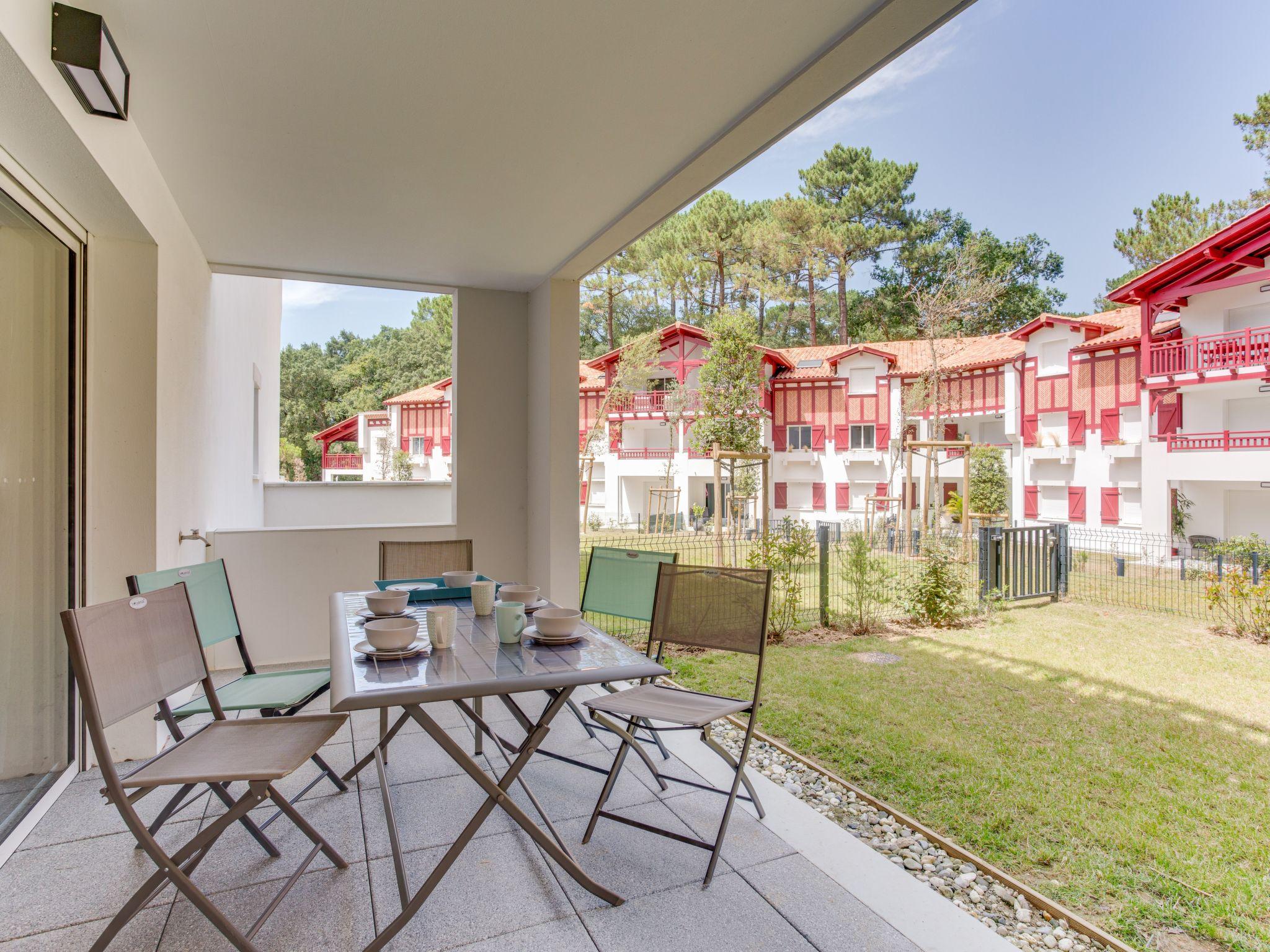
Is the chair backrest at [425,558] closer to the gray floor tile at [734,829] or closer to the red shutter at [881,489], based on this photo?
the gray floor tile at [734,829]

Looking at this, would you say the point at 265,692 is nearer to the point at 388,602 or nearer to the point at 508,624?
the point at 388,602

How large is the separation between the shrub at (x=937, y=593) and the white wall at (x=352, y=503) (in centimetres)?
472

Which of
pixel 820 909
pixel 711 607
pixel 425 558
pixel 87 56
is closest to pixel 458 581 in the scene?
pixel 425 558

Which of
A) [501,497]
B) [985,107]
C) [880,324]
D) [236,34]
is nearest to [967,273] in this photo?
[880,324]

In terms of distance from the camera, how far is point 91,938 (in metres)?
1.66

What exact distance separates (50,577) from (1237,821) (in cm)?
481

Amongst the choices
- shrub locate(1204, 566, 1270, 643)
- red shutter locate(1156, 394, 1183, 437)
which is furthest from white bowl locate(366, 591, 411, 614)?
red shutter locate(1156, 394, 1183, 437)

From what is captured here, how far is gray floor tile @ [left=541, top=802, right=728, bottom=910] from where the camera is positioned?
1881 millimetres

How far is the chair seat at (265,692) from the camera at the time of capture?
2.18m

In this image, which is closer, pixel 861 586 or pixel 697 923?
pixel 697 923

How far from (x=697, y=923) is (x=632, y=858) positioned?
1.21 ft

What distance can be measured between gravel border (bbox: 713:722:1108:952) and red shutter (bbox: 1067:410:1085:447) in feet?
39.0

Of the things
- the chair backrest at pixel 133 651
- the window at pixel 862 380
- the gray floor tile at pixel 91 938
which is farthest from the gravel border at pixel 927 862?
the window at pixel 862 380

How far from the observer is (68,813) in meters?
2.31
